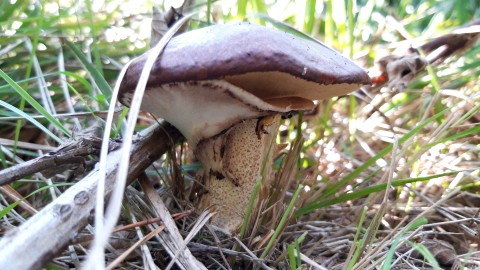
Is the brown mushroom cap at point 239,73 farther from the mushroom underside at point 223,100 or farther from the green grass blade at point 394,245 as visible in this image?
the green grass blade at point 394,245

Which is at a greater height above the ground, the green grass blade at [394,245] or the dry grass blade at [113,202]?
the dry grass blade at [113,202]

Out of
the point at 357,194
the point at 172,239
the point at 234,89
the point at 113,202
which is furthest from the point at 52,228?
the point at 357,194

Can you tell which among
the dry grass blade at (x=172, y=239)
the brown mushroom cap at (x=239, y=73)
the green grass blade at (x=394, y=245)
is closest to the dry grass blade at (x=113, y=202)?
the brown mushroom cap at (x=239, y=73)

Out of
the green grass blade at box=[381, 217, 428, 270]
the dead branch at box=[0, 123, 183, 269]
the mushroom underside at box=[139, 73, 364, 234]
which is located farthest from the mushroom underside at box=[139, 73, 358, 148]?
the green grass blade at box=[381, 217, 428, 270]

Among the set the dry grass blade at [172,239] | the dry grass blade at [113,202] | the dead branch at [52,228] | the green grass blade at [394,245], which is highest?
the dry grass blade at [113,202]

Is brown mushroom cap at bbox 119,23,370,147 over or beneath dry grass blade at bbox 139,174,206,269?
over

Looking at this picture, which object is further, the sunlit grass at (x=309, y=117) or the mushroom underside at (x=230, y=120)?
the sunlit grass at (x=309, y=117)

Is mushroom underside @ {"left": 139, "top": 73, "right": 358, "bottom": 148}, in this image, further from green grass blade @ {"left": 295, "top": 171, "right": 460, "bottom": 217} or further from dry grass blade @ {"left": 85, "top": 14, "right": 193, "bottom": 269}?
green grass blade @ {"left": 295, "top": 171, "right": 460, "bottom": 217}

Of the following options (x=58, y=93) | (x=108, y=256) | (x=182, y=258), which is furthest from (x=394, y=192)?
(x=58, y=93)
